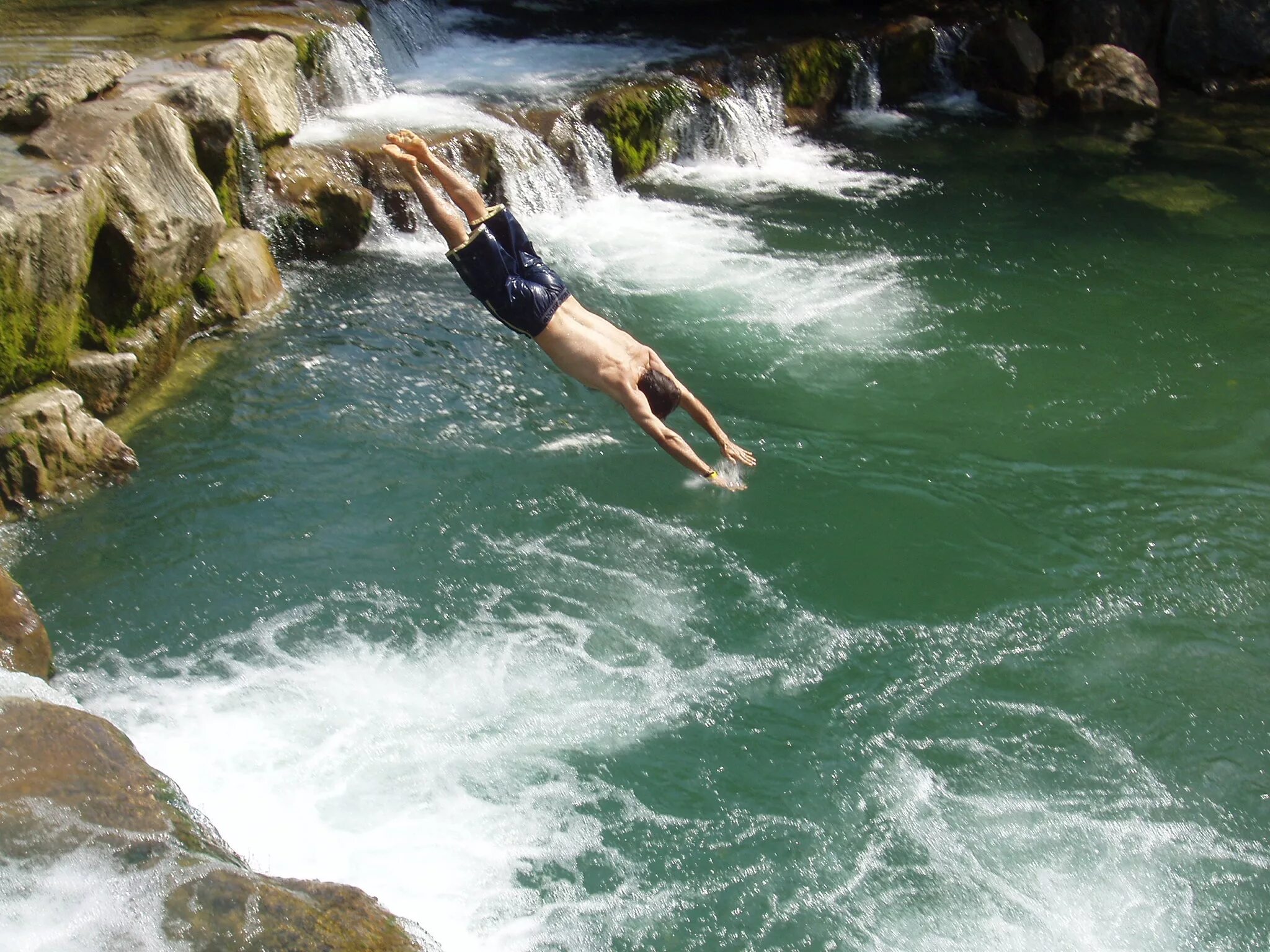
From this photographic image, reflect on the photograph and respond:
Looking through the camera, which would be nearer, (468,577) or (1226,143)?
(468,577)

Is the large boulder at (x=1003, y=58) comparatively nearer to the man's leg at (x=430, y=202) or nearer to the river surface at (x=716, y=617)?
the river surface at (x=716, y=617)

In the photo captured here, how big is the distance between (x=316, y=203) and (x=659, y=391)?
14.4ft

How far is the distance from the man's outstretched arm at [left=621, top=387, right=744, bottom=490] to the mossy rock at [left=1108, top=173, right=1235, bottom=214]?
8.01 metres

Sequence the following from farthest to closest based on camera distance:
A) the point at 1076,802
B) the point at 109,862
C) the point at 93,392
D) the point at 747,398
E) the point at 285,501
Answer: the point at 747,398 → the point at 93,392 → the point at 285,501 → the point at 1076,802 → the point at 109,862

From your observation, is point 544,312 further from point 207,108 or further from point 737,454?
point 207,108

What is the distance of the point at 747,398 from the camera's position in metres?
8.10

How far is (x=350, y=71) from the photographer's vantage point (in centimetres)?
1148

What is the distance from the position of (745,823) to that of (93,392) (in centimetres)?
484

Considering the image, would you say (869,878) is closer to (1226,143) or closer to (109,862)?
(109,862)

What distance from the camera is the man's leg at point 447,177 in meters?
6.34

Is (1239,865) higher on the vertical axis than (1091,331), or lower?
lower

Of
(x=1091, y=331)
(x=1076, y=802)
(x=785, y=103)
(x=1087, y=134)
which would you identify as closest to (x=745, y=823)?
Answer: (x=1076, y=802)

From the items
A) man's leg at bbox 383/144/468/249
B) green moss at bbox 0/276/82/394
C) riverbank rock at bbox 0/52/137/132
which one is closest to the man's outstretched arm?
man's leg at bbox 383/144/468/249

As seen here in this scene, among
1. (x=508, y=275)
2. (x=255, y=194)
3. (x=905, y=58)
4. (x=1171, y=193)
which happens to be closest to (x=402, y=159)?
(x=508, y=275)
